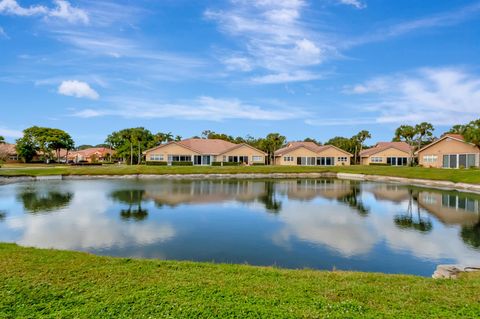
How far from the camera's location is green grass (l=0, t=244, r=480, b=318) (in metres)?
5.52

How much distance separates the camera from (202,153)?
62.8 meters

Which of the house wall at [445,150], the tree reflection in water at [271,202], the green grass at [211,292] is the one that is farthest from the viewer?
the house wall at [445,150]

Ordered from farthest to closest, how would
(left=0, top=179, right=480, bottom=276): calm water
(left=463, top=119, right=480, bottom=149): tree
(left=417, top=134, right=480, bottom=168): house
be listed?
(left=417, top=134, right=480, bottom=168): house, (left=463, top=119, right=480, bottom=149): tree, (left=0, top=179, right=480, bottom=276): calm water

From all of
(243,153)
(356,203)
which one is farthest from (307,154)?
(356,203)

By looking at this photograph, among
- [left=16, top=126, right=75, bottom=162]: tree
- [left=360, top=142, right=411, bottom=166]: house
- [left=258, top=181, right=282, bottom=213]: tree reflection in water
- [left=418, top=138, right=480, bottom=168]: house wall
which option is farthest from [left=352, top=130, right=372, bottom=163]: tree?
[left=16, top=126, right=75, bottom=162]: tree

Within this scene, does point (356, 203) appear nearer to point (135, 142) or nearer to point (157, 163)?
point (157, 163)

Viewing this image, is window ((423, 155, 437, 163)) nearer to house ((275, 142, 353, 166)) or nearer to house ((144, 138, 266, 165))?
house ((275, 142, 353, 166))

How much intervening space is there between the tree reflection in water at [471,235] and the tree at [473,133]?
31.7 meters

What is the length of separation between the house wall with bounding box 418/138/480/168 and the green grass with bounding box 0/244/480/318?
46.5m

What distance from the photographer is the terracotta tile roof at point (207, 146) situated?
6359 cm

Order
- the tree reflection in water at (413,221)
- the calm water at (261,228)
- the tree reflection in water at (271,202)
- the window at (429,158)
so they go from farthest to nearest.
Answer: the window at (429,158) → the tree reflection in water at (271,202) → the tree reflection in water at (413,221) → the calm water at (261,228)

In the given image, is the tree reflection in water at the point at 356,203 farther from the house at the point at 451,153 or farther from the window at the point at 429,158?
the window at the point at 429,158

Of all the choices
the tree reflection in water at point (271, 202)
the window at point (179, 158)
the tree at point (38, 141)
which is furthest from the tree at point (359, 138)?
the tree at point (38, 141)

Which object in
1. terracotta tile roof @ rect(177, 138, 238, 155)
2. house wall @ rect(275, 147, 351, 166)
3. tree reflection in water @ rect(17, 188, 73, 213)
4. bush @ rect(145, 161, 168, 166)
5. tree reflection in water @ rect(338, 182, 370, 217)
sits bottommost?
tree reflection in water @ rect(338, 182, 370, 217)
